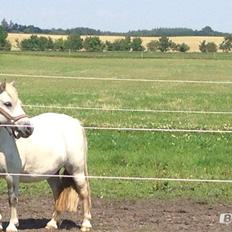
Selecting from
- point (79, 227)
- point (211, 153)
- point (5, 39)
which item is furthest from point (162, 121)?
point (5, 39)

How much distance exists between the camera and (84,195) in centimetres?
797

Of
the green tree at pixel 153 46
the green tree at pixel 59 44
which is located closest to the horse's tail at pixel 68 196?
the green tree at pixel 59 44

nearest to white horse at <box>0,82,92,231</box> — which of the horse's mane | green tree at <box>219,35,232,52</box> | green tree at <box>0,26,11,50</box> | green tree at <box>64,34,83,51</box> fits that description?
the horse's mane

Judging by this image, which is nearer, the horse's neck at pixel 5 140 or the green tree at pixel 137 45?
the horse's neck at pixel 5 140

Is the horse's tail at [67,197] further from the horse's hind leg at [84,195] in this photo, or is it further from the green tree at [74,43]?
the green tree at [74,43]

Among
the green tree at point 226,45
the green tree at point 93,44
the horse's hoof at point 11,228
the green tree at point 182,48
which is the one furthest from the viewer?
the green tree at point 226,45

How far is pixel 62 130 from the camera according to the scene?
7867 millimetres

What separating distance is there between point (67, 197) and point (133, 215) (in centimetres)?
100

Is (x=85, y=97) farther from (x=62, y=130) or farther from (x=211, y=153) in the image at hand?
(x=62, y=130)

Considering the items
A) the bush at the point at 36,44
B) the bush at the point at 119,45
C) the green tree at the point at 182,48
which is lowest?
the green tree at the point at 182,48

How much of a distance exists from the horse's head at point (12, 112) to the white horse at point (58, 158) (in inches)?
20.0

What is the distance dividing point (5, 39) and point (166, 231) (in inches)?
3516

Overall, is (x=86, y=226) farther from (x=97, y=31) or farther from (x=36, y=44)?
(x=97, y=31)

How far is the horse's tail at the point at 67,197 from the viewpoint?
313 inches
